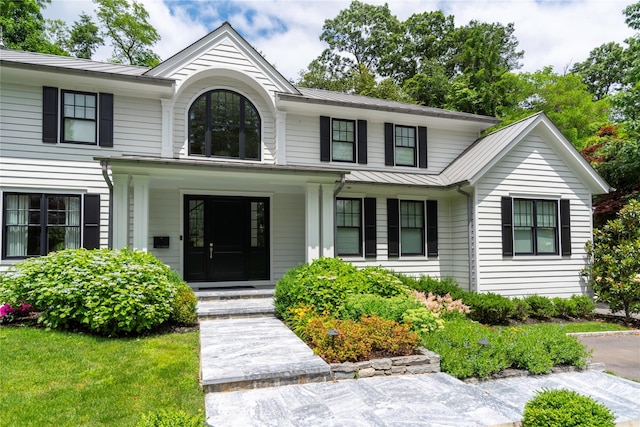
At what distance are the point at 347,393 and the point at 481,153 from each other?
9.22 m

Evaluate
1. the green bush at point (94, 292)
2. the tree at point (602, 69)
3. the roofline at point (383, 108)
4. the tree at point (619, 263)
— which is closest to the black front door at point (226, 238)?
the roofline at point (383, 108)

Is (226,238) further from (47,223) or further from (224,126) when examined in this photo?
(47,223)

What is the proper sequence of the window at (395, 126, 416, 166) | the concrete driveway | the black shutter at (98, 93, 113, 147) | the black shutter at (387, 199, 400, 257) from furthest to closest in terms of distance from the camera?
the window at (395, 126, 416, 166), the black shutter at (387, 199, 400, 257), the black shutter at (98, 93, 113, 147), the concrete driveway

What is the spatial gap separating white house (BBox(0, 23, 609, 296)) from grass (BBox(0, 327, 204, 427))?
308cm

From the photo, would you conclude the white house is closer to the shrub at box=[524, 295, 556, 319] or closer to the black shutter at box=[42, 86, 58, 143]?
the black shutter at box=[42, 86, 58, 143]

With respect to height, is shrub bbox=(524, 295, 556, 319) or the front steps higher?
the front steps

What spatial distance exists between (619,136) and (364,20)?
22110 millimetres

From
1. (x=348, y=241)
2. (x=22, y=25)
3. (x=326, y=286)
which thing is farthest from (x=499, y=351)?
(x=22, y=25)

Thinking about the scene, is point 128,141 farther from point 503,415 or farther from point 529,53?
point 529,53

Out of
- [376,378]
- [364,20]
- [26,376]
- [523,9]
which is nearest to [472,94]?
[523,9]

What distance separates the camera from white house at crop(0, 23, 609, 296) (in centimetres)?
888

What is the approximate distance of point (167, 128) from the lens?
1002 centimetres

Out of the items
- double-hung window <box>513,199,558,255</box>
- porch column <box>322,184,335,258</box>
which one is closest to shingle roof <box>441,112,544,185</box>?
double-hung window <box>513,199,558,255</box>

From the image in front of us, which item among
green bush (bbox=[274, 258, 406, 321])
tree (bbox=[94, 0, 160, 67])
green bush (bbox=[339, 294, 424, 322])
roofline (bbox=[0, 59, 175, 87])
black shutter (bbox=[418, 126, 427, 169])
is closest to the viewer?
green bush (bbox=[339, 294, 424, 322])
